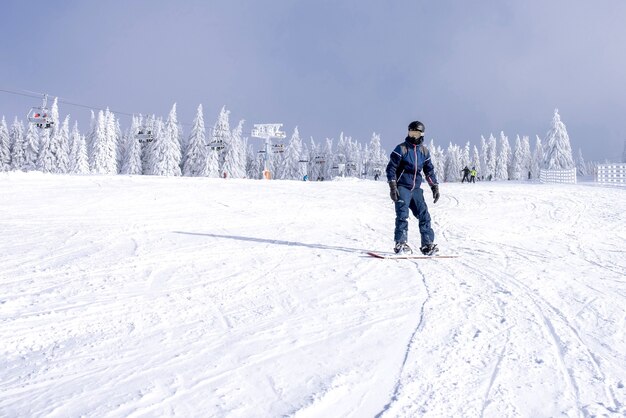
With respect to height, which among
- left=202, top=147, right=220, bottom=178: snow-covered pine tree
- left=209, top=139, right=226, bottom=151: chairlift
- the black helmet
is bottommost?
the black helmet

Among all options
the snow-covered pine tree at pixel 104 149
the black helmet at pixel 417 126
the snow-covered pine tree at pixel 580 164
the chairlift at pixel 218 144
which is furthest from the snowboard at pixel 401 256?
the snow-covered pine tree at pixel 580 164

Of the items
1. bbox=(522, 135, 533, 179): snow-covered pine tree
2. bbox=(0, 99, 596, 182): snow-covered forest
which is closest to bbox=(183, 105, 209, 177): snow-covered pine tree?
bbox=(0, 99, 596, 182): snow-covered forest

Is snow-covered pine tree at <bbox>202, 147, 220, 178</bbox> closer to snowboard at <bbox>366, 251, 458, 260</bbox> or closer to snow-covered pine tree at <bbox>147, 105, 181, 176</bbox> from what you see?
snow-covered pine tree at <bbox>147, 105, 181, 176</bbox>

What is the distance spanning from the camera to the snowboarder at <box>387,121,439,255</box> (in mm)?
7035

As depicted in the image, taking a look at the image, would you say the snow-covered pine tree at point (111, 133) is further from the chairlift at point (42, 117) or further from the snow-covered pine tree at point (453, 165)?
the snow-covered pine tree at point (453, 165)

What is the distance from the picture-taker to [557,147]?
62.6 meters

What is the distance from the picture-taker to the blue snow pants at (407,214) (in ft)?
23.2

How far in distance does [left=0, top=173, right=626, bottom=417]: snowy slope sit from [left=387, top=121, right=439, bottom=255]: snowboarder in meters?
0.63

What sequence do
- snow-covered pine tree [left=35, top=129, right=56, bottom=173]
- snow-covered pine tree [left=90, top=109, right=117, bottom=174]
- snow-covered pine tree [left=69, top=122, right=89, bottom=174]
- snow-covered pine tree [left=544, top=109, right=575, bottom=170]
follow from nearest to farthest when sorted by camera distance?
snow-covered pine tree [left=544, top=109, right=575, bottom=170] → snow-covered pine tree [left=35, top=129, right=56, bottom=173] → snow-covered pine tree [left=69, top=122, right=89, bottom=174] → snow-covered pine tree [left=90, top=109, right=117, bottom=174]

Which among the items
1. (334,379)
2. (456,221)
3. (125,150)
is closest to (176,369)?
(334,379)

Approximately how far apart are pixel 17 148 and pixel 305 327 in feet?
270

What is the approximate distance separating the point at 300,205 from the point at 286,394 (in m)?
12.3

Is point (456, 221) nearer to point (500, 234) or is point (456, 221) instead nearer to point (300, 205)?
point (500, 234)

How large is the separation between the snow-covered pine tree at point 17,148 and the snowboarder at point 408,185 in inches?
2956
